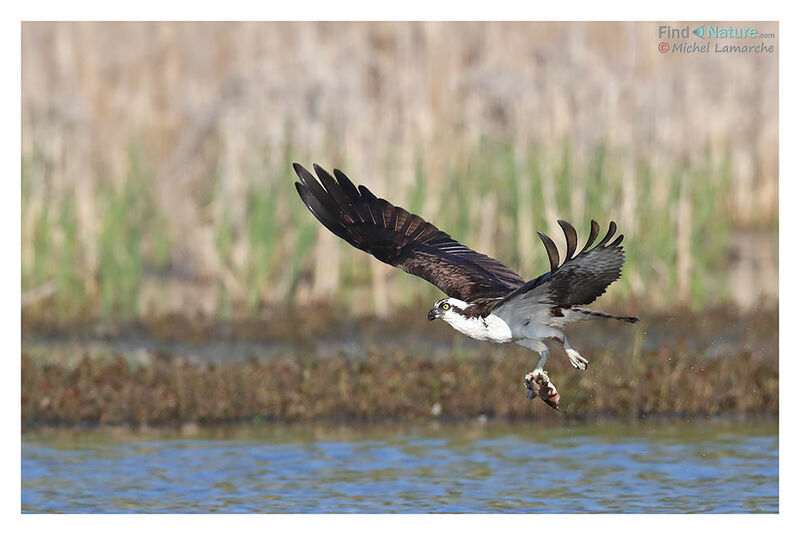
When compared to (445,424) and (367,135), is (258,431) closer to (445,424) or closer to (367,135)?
(445,424)

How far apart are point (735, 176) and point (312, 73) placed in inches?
274

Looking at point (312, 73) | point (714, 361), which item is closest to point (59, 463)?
point (714, 361)

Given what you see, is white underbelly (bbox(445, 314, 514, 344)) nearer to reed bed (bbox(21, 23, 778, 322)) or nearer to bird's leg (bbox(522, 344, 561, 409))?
bird's leg (bbox(522, 344, 561, 409))

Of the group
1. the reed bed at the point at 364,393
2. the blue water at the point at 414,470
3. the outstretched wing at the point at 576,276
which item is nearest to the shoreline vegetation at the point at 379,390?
the reed bed at the point at 364,393

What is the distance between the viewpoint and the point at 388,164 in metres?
18.3

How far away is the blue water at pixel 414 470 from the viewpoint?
38.6 ft

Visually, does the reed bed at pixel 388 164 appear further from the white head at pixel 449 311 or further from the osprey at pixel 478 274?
the white head at pixel 449 311

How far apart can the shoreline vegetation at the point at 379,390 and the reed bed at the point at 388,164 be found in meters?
0.35

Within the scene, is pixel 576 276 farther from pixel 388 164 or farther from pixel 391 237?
pixel 388 164

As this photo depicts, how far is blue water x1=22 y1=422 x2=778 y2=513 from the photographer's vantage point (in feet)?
38.6

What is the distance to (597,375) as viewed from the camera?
14.3 m

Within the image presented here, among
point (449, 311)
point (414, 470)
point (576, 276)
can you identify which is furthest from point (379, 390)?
point (576, 276)

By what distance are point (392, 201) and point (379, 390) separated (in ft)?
13.8

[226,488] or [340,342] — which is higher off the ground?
[340,342]
